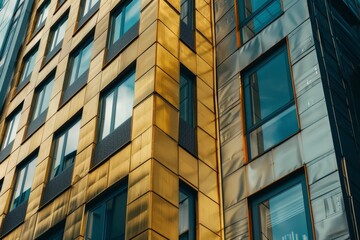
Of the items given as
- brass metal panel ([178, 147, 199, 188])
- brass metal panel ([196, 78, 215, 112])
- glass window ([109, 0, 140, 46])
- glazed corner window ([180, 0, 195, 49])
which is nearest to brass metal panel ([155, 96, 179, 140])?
brass metal panel ([178, 147, 199, 188])

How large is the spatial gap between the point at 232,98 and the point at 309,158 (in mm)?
4733

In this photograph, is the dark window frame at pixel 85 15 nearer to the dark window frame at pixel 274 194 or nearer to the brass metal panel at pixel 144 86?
the brass metal panel at pixel 144 86

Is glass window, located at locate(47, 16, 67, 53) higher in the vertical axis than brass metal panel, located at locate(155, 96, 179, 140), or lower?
higher

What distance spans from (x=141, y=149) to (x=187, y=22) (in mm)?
7340

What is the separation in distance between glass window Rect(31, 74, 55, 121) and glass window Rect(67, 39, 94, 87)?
199cm

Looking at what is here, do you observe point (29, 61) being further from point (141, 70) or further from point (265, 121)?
point (265, 121)

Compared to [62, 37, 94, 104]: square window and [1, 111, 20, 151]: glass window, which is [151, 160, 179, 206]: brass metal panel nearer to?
[62, 37, 94, 104]: square window

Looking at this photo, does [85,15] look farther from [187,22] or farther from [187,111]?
[187,111]

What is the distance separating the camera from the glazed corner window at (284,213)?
1451 cm

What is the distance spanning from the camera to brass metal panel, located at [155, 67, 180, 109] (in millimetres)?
17372

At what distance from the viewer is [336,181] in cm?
1386

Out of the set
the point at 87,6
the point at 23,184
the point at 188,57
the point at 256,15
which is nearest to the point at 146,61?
the point at 188,57

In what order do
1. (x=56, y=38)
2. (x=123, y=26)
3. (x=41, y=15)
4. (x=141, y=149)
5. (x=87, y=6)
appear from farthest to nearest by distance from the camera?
1. (x=41, y=15)
2. (x=56, y=38)
3. (x=87, y=6)
4. (x=123, y=26)
5. (x=141, y=149)

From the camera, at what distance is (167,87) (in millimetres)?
17703
